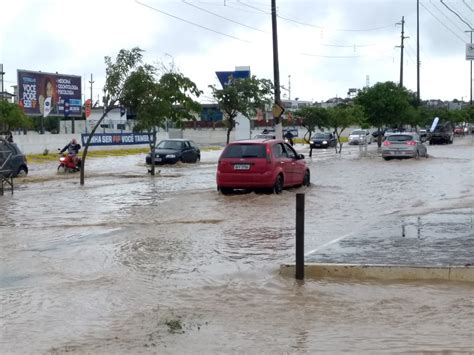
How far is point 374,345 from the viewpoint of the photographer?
615 centimetres

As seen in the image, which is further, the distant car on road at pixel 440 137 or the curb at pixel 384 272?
the distant car on road at pixel 440 137

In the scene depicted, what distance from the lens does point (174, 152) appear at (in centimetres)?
3669

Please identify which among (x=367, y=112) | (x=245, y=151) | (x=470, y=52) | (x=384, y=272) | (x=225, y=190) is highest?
(x=470, y=52)

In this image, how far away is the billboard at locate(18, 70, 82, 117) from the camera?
199ft

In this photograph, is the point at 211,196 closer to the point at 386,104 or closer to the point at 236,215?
the point at 236,215

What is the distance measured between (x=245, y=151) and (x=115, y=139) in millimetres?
35115

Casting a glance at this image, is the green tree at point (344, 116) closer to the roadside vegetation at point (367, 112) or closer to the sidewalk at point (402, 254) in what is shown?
the roadside vegetation at point (367, 112)

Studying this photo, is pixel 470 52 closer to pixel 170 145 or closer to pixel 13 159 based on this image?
pixel 170 145

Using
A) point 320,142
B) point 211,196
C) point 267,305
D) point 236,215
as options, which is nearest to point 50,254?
point 267,305

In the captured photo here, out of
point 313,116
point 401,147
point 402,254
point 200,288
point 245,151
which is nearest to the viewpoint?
point 200,288

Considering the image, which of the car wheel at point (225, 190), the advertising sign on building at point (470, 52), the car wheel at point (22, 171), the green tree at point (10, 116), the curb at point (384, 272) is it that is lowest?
the curb at point (384, 272)

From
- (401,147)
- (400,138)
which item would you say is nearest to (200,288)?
(401,147)

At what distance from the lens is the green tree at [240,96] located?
1519 inches

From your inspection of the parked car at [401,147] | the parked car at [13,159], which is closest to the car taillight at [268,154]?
the parked car at [13,159]
